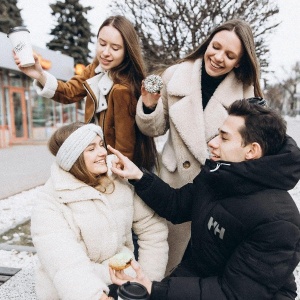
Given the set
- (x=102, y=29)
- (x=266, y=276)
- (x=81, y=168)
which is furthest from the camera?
(x=102, y=29)

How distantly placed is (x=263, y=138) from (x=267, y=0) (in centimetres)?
895

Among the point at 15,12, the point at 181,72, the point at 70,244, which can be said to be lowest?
the point at 70,244

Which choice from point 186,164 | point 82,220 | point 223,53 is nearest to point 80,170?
point 82,220

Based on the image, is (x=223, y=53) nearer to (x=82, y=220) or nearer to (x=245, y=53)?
(x=245, y=53)

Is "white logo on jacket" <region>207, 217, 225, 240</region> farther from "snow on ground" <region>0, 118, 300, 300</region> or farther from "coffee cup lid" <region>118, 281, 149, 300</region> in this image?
"snow on ground" <region>0, 118, 300, 300</region>

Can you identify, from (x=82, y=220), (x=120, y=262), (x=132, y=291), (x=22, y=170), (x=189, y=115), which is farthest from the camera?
(x=22, y=170)

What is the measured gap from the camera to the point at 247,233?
1490 mm

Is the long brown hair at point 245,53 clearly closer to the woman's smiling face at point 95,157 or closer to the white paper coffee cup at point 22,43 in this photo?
the woman's smiling face at point 95,157

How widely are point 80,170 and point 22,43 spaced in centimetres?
80

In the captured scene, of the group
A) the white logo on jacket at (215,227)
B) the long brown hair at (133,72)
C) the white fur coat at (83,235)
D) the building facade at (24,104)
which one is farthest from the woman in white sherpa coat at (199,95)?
the building facade at (24,104)

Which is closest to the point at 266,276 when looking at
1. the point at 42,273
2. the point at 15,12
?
the point at 42,273

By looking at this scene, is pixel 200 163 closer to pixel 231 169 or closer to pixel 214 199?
pixel 214 199

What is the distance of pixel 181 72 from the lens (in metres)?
2.17

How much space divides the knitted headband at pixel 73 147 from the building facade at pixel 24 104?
11.9 meters
